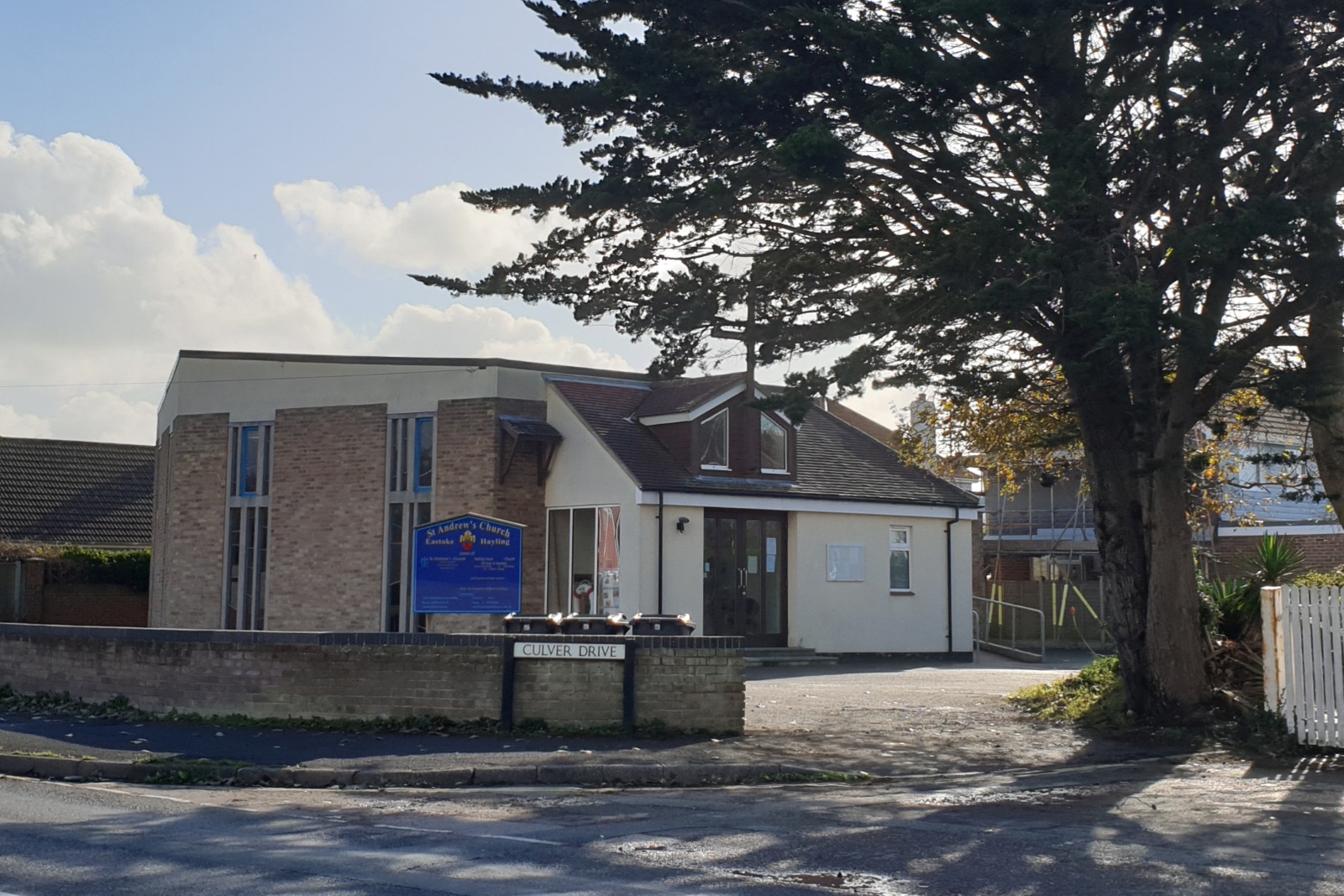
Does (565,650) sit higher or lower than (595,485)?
lower

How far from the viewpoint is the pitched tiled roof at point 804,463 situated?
25.0 meters

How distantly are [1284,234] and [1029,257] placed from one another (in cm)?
215

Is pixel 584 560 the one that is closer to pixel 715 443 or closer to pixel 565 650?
pixel 715 443

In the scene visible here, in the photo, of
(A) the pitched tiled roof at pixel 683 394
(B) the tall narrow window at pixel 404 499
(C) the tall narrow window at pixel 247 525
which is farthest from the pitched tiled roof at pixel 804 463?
(C) the tall narrow window at pixel 247 525

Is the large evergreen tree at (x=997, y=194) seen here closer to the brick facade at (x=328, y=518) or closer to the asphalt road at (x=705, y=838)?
the asphalt road at (x=705, y=838)

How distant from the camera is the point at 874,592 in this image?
89.8 ft

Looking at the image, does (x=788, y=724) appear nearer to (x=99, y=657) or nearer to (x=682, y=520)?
(x=99, y=657)

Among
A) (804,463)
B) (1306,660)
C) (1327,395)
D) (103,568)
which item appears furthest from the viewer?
(103,568)

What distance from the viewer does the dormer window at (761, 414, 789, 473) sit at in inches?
1044

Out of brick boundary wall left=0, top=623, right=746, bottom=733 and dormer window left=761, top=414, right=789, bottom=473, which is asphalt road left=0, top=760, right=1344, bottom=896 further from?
dormer window left=761, top=414, right=789, bottom=473

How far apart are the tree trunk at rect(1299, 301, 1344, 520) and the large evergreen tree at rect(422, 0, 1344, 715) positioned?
301 millimetres

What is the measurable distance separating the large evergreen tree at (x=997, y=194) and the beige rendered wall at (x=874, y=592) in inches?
443

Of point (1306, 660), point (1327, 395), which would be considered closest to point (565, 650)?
point (1306, 660)

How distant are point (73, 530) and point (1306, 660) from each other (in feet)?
112
